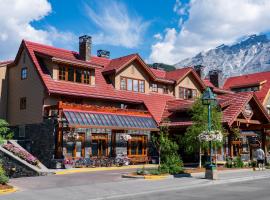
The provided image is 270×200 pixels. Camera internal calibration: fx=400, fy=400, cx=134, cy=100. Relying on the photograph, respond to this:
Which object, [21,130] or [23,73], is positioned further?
[23,73]

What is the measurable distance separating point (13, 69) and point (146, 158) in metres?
14.6

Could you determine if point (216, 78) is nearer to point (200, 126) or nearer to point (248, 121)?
point (248, 121)

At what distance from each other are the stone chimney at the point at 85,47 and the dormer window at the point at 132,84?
13.0 ft

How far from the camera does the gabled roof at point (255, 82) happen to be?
5311 centimetres

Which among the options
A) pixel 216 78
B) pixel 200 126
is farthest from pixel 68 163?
pixel 216 78

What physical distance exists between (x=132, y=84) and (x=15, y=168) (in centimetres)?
1702

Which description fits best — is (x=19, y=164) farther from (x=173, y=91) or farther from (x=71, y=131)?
(x=173, y=91)

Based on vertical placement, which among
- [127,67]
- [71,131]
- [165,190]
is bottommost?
[165,190]

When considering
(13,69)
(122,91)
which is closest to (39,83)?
(13,69)

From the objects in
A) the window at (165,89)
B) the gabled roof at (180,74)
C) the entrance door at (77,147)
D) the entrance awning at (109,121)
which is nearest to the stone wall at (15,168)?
the entrance awning at (109,121)

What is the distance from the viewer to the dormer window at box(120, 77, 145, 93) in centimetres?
3875

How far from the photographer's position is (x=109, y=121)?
32.4 meters

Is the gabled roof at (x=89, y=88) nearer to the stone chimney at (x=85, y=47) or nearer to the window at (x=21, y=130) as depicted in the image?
the stone chimney at (x=85, y=47)

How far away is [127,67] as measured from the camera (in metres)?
39.1
